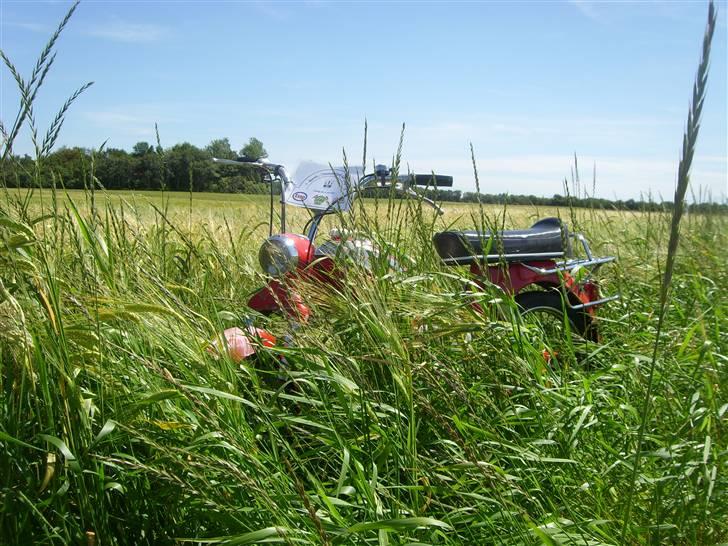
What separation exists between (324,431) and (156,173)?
130 centimetres

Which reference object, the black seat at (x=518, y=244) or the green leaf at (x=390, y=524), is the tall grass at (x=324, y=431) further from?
the black seat at (x=518, y=244)

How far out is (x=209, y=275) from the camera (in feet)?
7.30

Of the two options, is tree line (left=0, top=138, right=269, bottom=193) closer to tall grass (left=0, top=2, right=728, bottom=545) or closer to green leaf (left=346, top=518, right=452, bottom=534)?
tall grass (left=0, top=2, right=728, bottom=545)

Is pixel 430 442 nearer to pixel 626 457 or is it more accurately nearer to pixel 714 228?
pixel 626 457

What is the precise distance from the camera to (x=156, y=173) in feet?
8.26

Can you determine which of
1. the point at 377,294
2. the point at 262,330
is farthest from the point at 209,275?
the point at 377,294

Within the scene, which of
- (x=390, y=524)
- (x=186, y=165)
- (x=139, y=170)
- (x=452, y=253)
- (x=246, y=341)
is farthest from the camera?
(x=186, y=165)

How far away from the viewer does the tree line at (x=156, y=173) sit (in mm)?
1894

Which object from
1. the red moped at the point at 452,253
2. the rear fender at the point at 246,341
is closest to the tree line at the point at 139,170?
the red moped at the point at 452,253

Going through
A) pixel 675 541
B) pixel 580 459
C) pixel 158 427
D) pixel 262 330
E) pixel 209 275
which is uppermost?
pixel 209 275

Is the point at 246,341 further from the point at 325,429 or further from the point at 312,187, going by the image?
the point at 312,187

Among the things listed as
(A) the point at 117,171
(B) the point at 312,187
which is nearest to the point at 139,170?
(A) the point at 117,171

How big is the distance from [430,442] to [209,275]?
984mm

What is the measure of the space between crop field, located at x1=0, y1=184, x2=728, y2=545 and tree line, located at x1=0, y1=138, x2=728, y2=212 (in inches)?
5.7
